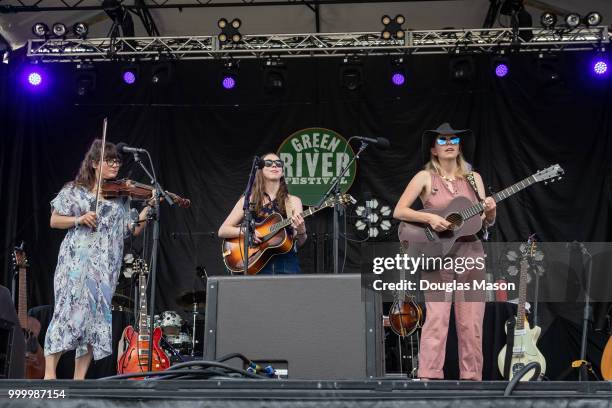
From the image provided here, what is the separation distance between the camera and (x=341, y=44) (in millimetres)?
9695

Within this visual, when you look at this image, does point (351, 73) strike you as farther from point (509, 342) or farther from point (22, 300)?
point (22, 300)

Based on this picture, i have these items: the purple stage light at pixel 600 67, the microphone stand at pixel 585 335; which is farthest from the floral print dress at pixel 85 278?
the purple stage light at pixel 600 67

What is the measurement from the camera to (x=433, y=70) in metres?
10.4

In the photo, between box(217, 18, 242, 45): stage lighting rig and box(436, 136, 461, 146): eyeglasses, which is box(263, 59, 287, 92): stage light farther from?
box(436, 136, 461, 146): eyeglasses

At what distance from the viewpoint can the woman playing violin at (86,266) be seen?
17.6 feet

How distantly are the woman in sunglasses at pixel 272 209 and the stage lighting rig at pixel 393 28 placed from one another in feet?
11.0

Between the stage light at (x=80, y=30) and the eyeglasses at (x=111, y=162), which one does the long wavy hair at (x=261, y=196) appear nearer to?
the eyeglasses at (x=111, y=162)

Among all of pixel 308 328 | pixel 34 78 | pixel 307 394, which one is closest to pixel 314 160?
pixel 34 78

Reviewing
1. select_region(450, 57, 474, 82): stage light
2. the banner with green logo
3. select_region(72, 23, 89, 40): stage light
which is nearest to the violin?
select_region(72, 23, 89, 40): stage light

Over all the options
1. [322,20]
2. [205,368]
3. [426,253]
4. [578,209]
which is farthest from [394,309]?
[205,368]

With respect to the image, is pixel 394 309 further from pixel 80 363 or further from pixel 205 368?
pixel 205 368

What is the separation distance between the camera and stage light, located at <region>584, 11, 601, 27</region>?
29.7 ft

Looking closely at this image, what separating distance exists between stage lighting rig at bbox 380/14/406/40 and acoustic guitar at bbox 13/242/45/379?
472cm

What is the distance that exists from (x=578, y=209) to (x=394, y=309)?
391 centimetres
